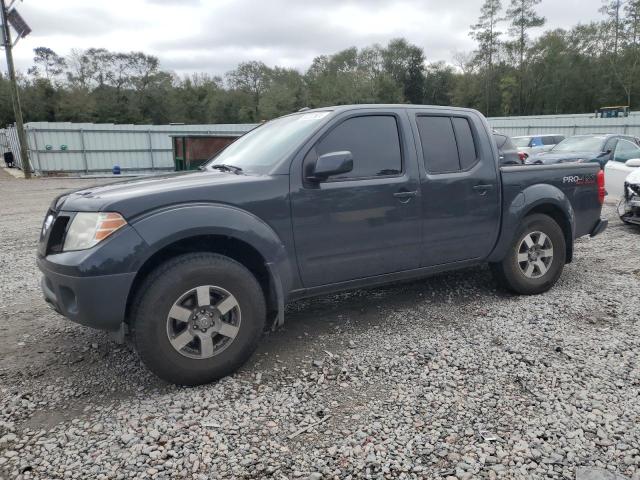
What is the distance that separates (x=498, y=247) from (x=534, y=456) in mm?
2373

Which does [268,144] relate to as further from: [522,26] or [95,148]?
[522,26]

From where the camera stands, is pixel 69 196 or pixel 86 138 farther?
pixel 86 138

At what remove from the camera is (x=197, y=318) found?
3047mm

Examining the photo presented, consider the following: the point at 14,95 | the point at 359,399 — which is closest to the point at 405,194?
the point at 359,399

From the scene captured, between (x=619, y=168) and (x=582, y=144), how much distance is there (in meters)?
2.98

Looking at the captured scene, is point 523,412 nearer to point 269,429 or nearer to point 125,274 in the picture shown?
point 269,429

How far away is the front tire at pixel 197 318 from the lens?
2902mm

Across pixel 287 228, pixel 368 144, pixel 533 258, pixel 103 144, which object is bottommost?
pixel 533 258

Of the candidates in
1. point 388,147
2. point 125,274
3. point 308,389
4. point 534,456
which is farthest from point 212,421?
point 388,147

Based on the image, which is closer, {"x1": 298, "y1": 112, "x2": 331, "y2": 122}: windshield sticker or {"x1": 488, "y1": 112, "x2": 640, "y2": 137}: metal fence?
{"x1": 298, "y1": 112, "x2": 331, "y2": 122}: windshield sticker

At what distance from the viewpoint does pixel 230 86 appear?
7275cm

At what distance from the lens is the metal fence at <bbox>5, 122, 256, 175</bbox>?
70.8 ft

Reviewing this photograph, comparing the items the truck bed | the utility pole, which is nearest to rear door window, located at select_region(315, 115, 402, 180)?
the truck bed

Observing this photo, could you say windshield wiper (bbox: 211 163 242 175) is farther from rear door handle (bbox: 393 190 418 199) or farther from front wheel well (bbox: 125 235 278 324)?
rear door handle (bbox: 393 190 418 199)
